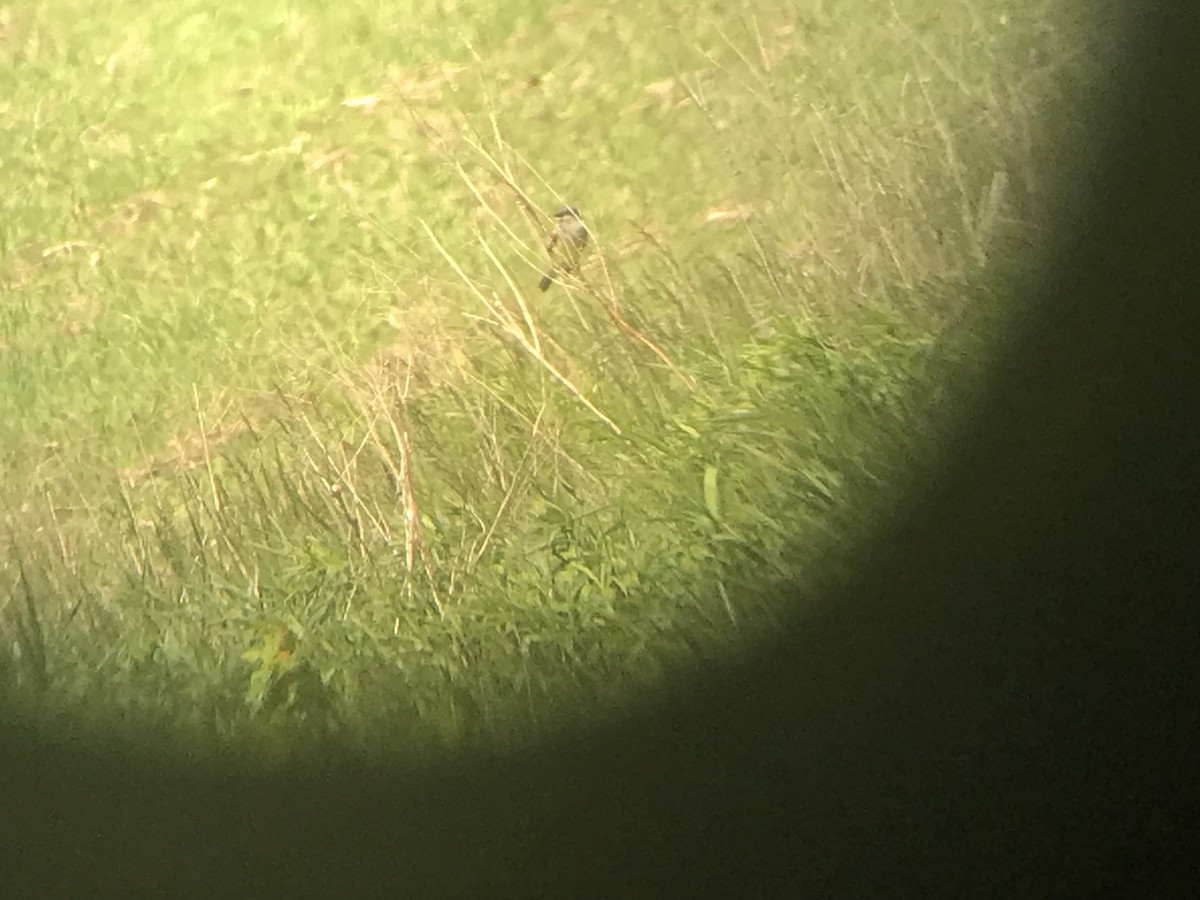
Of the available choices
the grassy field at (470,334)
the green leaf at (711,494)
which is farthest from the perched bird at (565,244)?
the green leaf at (711,494)

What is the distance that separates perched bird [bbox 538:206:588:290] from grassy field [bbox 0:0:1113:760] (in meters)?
0.02

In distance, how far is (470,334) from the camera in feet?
4.34

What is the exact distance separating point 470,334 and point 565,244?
0.57 ft

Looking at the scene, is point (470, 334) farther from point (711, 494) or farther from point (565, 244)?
point (711, 494)

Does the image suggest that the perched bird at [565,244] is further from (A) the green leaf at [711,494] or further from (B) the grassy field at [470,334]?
(A) the green leaf at [711,494]

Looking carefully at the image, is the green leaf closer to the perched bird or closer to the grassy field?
the grassy field

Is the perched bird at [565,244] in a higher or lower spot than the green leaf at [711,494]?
higher

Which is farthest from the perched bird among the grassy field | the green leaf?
the green leaf

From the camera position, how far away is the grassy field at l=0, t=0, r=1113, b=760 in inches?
48.1

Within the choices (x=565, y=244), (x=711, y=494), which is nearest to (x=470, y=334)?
(x=565, y=244)

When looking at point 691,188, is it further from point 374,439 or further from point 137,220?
point 137,220

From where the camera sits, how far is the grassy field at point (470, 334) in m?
1.22

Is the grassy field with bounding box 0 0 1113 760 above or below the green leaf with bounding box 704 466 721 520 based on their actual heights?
above

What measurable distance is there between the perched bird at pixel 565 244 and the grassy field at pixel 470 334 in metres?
0.02
